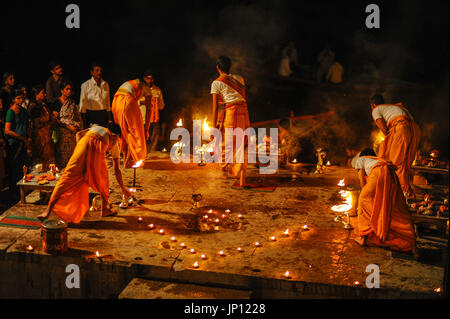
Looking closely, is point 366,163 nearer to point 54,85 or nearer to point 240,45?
point 54,85

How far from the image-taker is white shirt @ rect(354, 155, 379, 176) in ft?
20.1

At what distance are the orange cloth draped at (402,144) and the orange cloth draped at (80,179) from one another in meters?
4.42

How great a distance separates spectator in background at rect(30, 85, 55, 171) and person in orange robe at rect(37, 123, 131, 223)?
1.97 meters

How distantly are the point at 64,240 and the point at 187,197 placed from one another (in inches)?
101

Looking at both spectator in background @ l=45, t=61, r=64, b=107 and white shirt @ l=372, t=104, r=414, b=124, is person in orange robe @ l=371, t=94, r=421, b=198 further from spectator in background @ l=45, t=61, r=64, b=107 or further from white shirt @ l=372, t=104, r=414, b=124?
spectator in background @ l=45, t=61, r=64, b=107

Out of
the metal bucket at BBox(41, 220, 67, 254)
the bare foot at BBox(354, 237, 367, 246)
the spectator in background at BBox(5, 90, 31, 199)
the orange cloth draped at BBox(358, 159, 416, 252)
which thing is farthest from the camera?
the spectator in background at BBox(5, 90, 31, 199)

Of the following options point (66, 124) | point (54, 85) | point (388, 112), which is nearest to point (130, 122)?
point (66, 124)

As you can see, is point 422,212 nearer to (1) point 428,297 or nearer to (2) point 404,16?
(1) point 428,297

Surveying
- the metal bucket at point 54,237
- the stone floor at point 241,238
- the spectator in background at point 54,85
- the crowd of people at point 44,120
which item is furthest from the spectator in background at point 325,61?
the metal bucket at point 54,237

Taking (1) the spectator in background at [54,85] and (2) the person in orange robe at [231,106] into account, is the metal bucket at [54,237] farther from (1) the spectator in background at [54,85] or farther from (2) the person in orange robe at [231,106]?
(1) the spectator in background at [54,85]

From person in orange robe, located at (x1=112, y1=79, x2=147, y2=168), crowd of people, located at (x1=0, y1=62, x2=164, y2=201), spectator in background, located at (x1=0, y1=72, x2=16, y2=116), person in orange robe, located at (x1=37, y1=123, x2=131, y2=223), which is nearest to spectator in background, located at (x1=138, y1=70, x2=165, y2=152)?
crowd of people, located at (x1=0, y1=62, x2=164, y2=201)

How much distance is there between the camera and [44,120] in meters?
8.22

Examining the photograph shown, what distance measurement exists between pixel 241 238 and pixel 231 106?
2.66 metres

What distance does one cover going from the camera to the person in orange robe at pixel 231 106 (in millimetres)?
8078
